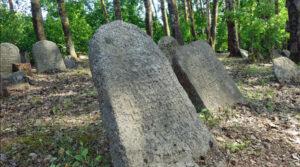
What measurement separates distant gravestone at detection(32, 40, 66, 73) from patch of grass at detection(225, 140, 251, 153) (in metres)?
8.96

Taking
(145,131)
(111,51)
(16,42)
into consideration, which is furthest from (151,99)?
(16,42)

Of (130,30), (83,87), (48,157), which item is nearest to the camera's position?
(130,30)

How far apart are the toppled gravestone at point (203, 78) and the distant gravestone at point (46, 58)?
7.22 m

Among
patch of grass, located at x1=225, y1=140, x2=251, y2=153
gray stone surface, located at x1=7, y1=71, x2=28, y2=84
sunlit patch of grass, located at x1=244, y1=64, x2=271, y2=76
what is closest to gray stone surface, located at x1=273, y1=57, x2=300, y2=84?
sunlit patch of grass, located at x1=244, y1=64, x2=271, y2=76

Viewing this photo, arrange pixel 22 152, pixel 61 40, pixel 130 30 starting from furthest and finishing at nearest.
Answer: pixel 61 40 < pixel 22 152 < pixel 130 30

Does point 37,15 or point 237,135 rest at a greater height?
point 37,15

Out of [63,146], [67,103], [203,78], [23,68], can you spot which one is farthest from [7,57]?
[63,146]

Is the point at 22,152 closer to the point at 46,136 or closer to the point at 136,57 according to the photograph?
the point at 46,136

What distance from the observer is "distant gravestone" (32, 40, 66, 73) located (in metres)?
13.1

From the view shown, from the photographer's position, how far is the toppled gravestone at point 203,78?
6.46 metres

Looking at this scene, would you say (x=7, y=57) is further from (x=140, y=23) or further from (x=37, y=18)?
(x=140, y=23)

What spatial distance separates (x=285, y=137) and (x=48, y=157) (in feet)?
10.1

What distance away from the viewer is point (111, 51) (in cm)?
450

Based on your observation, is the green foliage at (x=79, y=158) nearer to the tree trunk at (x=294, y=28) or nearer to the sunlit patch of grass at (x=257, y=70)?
the sunlit patch of grass at (x=257, y=70)
